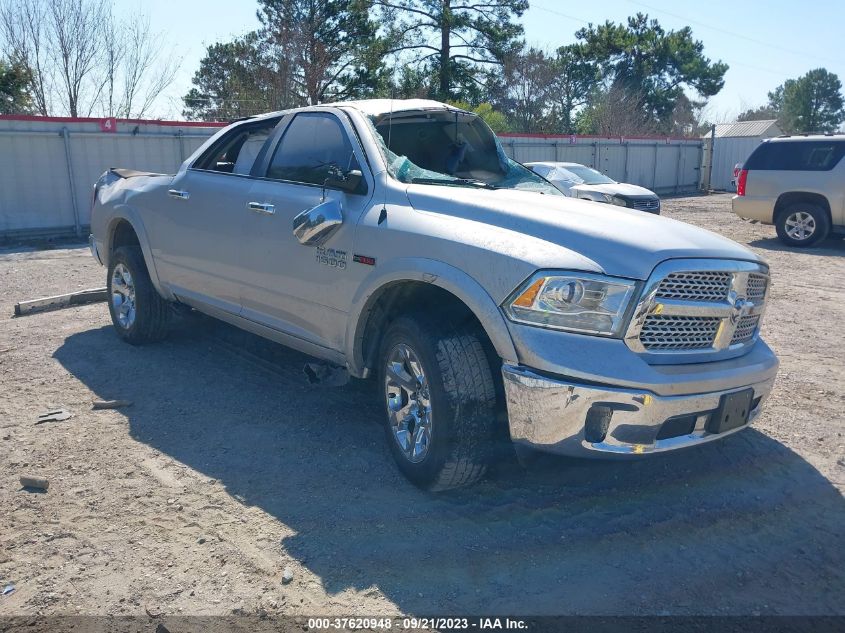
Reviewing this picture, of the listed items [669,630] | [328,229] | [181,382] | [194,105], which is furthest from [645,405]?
[194,105]

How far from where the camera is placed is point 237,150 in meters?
5.68

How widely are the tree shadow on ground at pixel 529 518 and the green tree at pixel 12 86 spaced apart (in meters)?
23.4

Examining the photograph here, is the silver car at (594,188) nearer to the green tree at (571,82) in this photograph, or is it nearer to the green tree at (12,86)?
the green tree at (12,86)

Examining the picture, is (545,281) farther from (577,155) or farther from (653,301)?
(577,155)

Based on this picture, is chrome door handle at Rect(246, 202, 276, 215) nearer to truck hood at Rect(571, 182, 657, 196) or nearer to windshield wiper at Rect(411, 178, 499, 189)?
windshield wiper at Rect(411, 178, 499, 189)

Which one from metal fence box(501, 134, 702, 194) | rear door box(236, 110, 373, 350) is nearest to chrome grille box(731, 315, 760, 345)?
rear door box(236, 110, 373, 350)

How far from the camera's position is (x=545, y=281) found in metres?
3.32

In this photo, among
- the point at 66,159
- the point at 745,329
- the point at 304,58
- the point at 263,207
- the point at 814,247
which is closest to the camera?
the point at 745,329

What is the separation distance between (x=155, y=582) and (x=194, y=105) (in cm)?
3805

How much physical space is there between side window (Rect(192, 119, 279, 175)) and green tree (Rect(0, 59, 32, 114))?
73.1 ft

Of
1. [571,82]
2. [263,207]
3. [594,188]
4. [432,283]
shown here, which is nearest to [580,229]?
[432,283]

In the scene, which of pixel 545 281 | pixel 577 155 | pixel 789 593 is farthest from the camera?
pixel 577 155

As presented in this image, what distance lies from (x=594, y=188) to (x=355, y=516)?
575 inches

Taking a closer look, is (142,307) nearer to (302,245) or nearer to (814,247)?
(302,245)
